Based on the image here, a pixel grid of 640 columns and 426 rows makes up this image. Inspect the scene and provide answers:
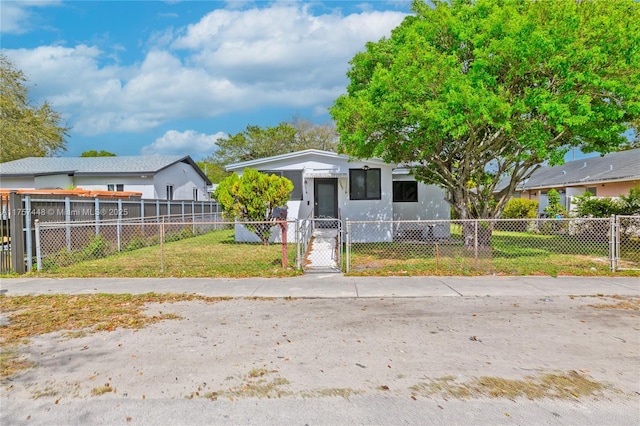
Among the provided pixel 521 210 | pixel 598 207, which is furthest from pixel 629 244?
pixel 521 210

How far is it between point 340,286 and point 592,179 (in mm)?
18780

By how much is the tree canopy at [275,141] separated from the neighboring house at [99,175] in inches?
637

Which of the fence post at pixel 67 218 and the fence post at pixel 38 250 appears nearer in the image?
the fence post at pixel 38 250

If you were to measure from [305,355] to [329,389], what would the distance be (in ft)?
2.72

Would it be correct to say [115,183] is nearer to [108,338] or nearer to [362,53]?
[362,53]

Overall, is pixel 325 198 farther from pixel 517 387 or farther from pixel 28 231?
pixel 517 387

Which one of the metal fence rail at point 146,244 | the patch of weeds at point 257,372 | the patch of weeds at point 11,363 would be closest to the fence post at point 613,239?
the metal fence rail at point 146,244

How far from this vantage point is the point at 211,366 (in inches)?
158

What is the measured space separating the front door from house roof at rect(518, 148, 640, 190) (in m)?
13.0

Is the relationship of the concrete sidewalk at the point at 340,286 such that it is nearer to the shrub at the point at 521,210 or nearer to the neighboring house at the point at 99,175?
the neighboring house at the point at 99,175

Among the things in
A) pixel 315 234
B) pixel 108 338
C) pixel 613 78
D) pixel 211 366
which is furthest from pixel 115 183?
pixel 613 78

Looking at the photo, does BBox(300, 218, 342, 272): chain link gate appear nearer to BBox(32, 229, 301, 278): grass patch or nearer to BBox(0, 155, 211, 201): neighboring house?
BBox(32, 229, 301, 278): grass patch

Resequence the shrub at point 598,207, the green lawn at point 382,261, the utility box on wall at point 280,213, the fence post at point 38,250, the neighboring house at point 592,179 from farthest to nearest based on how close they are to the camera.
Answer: the neighboring house at point 592,179, the shrub at point 598,207, the utility box on wall at point 280,213, the fence post at point 38,250, the green lawn at point 382,261

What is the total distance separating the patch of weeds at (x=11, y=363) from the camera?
387 centimetres
